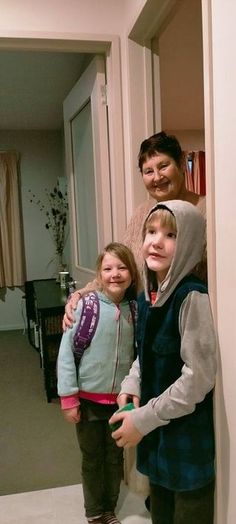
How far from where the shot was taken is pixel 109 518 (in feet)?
5.44

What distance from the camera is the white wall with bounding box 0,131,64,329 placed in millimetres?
4801

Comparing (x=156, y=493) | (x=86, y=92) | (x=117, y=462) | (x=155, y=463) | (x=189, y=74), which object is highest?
(x=189, y=74)

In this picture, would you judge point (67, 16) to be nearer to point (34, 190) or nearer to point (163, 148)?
point (163, 148)

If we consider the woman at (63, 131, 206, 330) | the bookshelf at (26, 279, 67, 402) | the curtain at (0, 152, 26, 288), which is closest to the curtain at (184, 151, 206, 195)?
the woman at (63, 131, 206, 330)

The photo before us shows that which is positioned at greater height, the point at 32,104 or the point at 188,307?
the point at 32,104

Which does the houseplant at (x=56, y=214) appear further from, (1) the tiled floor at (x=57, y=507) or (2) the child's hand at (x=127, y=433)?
(2) the child's hand at (x=127, y=433)

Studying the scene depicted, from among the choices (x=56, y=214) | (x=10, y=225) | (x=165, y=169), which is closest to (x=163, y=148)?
(x=165, y=169)

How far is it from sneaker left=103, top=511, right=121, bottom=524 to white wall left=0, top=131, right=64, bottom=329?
351 centimetres

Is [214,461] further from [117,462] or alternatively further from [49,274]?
[49,274]

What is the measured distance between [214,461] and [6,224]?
4138 mm

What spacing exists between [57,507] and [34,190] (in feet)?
12.1

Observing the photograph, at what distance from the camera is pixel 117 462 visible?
1.65 metres

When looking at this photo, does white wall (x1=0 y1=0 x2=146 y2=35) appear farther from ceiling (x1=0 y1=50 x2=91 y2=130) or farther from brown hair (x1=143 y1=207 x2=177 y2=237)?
brown hair (x1=143 y1=207 x2=177 y2=237)

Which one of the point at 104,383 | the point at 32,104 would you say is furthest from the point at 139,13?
the point at 32,104
